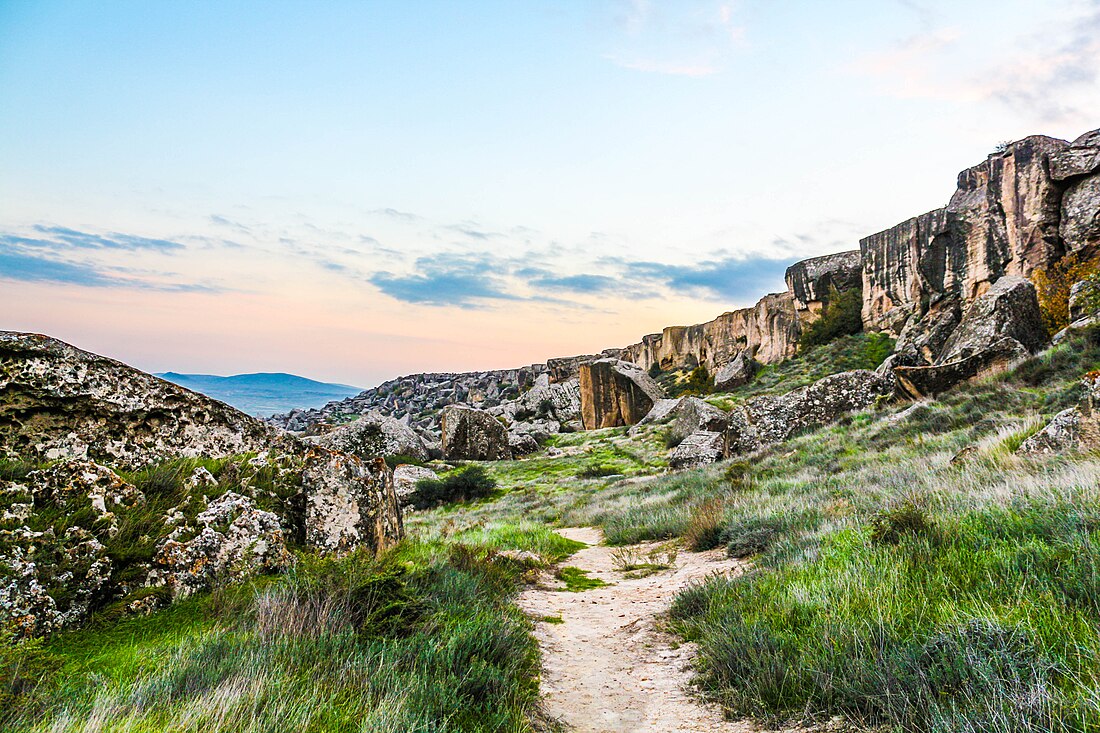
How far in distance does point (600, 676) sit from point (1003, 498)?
162 inches

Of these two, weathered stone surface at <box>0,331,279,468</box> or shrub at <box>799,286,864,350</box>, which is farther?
shrub at <box>799,286,864,350</box>

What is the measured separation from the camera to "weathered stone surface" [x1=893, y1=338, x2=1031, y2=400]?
52.2 feet

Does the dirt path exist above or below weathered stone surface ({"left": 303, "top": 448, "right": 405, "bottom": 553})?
below

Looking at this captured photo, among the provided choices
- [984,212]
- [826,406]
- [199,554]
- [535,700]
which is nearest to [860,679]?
[535,700]

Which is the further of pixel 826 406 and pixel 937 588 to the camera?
pixel 826 406

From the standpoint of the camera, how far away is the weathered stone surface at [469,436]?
117 feet

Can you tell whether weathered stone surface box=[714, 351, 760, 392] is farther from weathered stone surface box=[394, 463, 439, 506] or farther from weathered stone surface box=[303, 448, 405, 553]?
weathered stone surface box=[303, 448, 405, 553]

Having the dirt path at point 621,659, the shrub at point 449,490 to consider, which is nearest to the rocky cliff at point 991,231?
the shrub at point 449,490

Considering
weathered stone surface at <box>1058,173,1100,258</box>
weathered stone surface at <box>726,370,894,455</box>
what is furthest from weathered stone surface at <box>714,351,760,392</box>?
weathered stone surface at <box>726,370,894,455</box>

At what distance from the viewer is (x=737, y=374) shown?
165ft

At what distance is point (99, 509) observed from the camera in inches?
143

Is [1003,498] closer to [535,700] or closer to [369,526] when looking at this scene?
[535,700]

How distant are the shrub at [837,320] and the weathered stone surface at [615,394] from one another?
1670 centimetres

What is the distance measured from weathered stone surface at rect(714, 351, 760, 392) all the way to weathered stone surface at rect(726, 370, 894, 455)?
1209 inches
